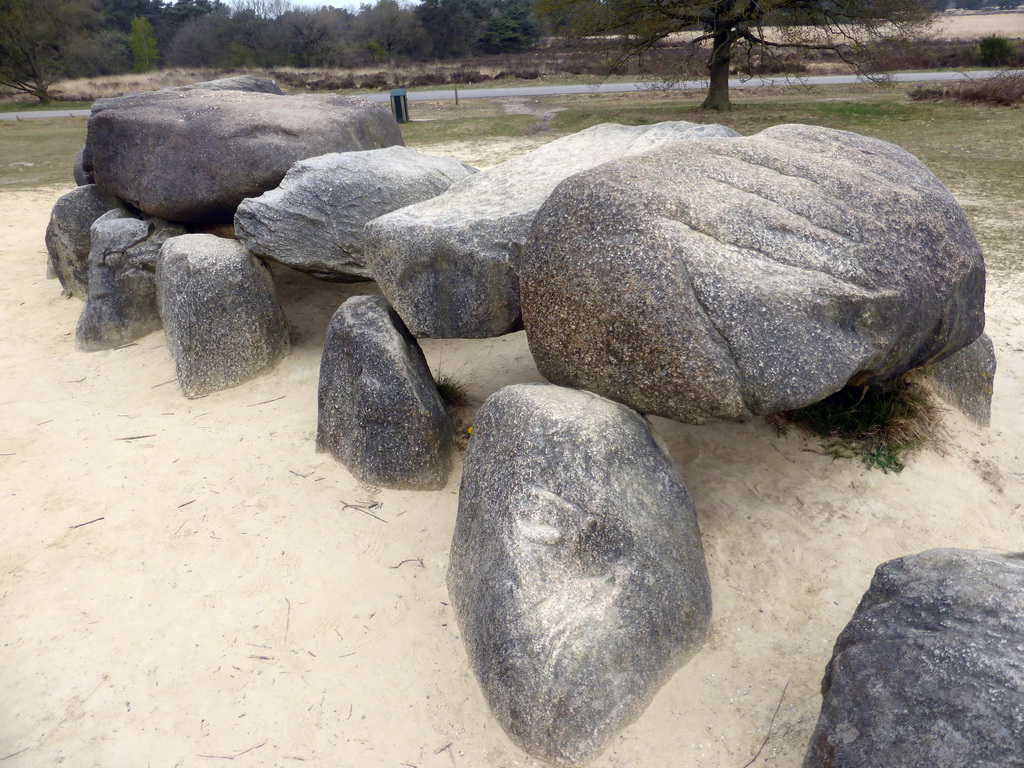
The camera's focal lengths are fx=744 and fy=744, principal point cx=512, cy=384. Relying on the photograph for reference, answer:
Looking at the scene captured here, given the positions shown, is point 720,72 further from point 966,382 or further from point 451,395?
point 451,395

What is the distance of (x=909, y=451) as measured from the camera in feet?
12.6

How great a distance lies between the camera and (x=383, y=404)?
398cm

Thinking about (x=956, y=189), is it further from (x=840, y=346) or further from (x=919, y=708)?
(x=919, y=708)

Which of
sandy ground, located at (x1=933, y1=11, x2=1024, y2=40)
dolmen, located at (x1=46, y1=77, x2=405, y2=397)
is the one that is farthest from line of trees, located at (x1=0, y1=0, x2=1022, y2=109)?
dolmen, located at (x1=46, y1=77, x2=405, y2=397)

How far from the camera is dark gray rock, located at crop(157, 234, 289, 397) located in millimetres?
4883

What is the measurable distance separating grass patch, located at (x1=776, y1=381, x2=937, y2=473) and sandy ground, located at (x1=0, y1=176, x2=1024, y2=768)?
96mm

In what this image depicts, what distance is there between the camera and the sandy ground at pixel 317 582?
9.22ft

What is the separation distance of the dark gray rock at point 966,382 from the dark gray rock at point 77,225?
21.0 ft

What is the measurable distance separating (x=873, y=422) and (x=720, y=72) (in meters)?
13.1

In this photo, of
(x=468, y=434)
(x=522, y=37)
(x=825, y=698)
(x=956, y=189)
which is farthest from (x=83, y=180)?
(x=522, y=37)

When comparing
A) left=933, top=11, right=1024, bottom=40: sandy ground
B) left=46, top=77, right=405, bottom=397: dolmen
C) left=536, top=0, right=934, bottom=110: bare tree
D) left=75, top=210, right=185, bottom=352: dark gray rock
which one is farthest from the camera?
left=933, top=11, right=1024, bottom=40: sandy ground

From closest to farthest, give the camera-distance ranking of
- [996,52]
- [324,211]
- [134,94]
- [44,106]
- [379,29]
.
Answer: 1. [324,211]
2. [134,94]
3. [996,52]
4. [44,106]
5. [379,29]

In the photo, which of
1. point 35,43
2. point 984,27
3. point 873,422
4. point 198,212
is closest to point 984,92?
point 873,422

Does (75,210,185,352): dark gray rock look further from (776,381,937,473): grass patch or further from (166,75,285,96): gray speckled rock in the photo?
(776,381,937,473): grass patch
